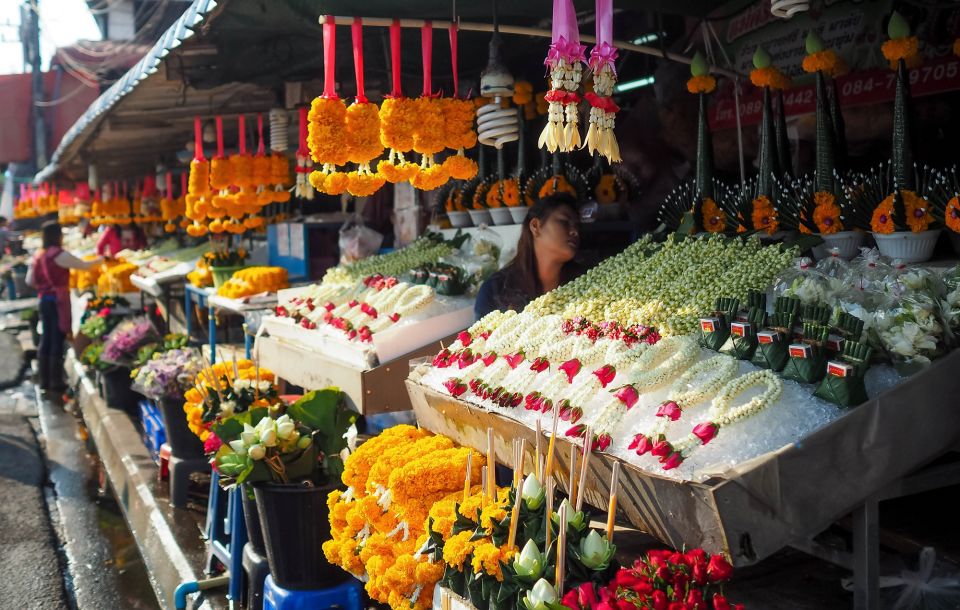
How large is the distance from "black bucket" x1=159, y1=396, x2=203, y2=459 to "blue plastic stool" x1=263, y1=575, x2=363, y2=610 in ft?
8.20

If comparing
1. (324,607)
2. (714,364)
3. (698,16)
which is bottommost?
(324,607)

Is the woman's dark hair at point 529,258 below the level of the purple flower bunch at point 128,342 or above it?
above

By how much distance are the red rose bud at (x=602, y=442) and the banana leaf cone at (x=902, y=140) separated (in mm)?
1614

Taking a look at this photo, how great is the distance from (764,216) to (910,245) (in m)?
0.78

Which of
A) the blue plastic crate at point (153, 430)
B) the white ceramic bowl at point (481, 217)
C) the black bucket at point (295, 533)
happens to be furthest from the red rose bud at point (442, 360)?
the blue plastic crate at point (153, 430)

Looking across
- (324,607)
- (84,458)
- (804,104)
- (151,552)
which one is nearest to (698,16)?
(804,104)

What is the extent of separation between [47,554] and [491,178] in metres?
3.65

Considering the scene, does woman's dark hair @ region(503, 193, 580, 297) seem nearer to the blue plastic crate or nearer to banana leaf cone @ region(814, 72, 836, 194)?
banana leaf cone @ region(814, 72, 836, 194)

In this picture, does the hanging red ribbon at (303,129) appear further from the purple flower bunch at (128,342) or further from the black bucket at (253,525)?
the black bucket at (253,525)

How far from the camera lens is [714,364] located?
115 inches

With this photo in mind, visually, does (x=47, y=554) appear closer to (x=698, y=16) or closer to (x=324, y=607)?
(x=324, y=607)

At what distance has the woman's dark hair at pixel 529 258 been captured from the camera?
4.62 meters

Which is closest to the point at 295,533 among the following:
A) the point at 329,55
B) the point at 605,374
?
the point at 605,374

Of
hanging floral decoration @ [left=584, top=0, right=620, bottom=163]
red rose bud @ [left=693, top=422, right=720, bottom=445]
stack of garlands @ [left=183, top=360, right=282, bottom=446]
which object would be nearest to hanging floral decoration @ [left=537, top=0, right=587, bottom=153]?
hanging floral decoration @ [left=584, top=0, right=620, bottom=163]
